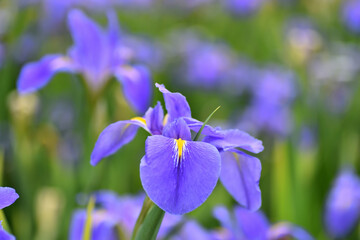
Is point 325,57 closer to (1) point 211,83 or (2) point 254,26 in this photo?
(1) point 211,83

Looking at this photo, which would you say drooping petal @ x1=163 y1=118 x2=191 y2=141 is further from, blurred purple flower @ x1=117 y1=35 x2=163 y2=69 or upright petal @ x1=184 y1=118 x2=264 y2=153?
blurred purple flower @ x1=117 y1=35 x2=163 y2=69

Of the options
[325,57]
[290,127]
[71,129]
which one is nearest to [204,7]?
[325,57]

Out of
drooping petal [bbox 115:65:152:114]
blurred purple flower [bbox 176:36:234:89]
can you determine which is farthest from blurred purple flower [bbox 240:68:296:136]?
drooping petal [bbox 115:65:152:114]

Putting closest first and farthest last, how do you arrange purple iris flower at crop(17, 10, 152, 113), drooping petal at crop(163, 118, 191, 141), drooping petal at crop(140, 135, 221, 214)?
drooping petal at crop(140, 135, 221, 214), drooping petal at crop(163, 118, 191, 141), purple iris flower at crop(17, 10, 152, 113)

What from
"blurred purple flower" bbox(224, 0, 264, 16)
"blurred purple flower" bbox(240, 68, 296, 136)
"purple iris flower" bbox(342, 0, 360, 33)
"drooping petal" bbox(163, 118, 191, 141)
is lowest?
"blurred purple flower" bbox(224, 0, 264, 16)

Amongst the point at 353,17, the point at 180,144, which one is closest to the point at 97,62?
Result: the point at 180,144

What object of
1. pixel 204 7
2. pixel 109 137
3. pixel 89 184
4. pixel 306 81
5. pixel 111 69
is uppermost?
pixel 109 137

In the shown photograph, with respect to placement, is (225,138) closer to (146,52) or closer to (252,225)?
(252,225)
